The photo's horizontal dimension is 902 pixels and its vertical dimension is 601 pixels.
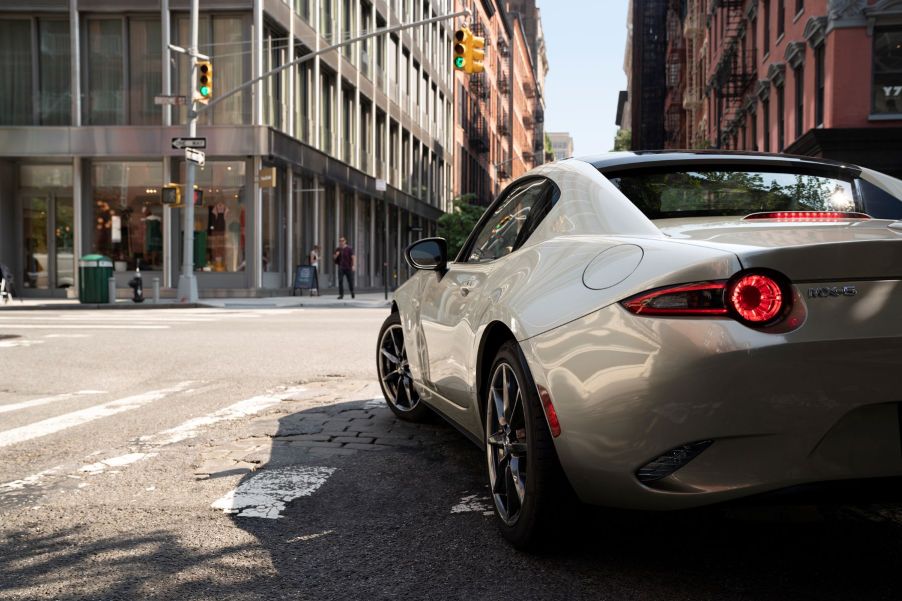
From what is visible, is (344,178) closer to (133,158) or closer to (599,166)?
(133,158)

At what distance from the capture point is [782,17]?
28.2 meters

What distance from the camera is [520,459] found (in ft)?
11.0

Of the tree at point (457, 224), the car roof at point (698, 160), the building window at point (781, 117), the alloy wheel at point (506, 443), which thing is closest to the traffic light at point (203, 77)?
the building window at point (781, 117)

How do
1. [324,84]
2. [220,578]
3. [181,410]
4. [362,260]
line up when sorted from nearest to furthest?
[220,578] < [181,410] < [324,84] < [362,260]

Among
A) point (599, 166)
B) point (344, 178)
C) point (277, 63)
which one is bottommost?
point (599, 166)

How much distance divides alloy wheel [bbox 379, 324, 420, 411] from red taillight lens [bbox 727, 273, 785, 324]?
3166 millimetres

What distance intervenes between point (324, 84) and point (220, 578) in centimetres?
3089

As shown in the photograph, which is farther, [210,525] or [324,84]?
[324,84]

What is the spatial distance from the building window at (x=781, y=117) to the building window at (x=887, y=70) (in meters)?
4.52

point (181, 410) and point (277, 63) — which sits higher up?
point (277, 63)

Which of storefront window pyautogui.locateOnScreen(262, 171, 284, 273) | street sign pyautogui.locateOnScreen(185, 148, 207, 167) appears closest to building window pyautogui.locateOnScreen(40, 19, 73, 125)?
storefront window pyautogui.locateOnScreen(262, 171, 284, 273)

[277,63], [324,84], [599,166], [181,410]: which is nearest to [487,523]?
[599,166]

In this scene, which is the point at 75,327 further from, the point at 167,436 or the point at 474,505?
the point at 474,505

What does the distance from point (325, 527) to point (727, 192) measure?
81.9 inches
